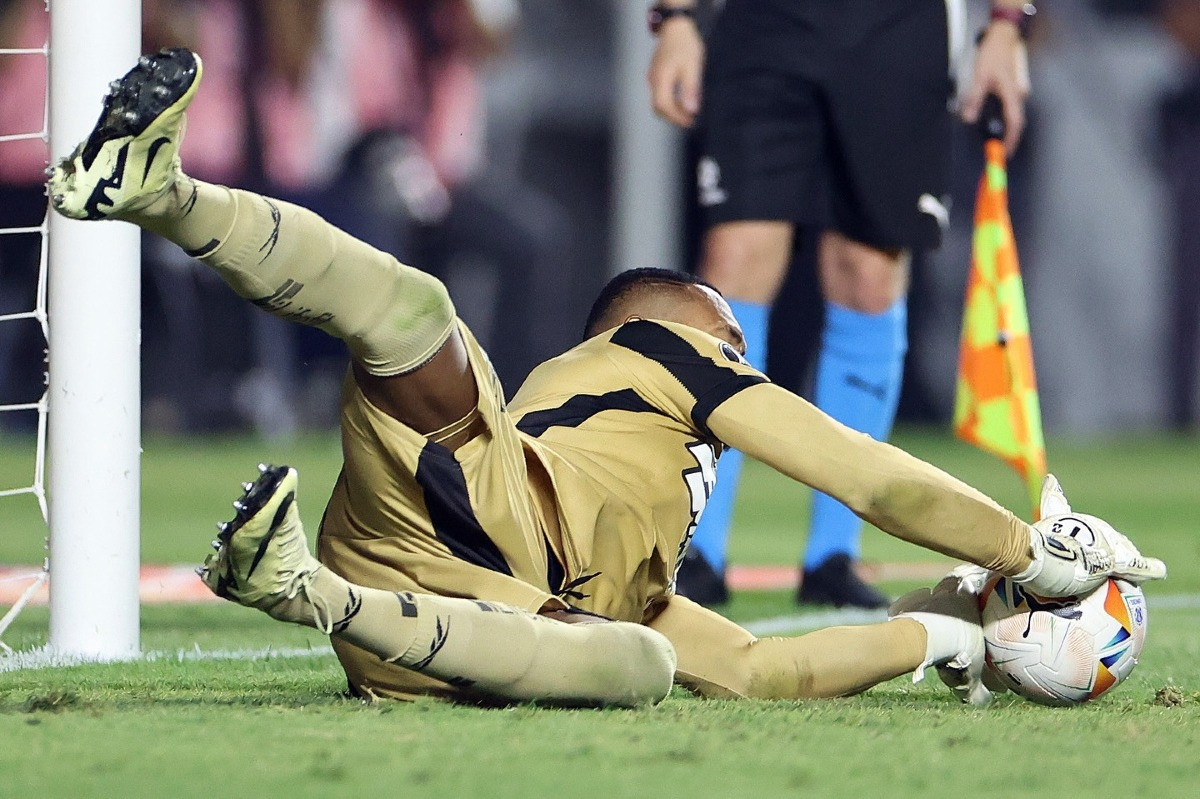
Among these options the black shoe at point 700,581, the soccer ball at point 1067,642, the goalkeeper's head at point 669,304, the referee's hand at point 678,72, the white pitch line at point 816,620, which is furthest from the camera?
the referee's hand at point 678,72

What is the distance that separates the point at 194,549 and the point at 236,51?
19.3 feet

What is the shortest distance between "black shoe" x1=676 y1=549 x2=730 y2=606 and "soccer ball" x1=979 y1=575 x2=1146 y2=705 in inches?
54.5

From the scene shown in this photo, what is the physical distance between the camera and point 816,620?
3.83 m

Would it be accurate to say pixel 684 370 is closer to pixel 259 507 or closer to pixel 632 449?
pixel 632 449

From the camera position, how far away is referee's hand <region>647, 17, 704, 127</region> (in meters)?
4.39

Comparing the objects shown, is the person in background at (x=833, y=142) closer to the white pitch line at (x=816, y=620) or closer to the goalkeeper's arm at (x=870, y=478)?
the white pitch line at (x=816, y=620)

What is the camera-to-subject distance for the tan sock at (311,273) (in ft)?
7.36

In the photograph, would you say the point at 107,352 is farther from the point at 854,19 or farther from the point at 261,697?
the point at 854,19

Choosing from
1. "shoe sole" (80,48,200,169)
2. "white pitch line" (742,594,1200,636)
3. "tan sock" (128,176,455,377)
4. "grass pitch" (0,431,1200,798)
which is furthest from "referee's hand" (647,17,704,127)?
"shoe sole" (80,48,200,169)

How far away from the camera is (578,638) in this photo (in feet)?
7.75

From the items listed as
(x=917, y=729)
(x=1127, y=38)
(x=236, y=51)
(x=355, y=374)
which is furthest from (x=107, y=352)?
(x=1127, y=38)

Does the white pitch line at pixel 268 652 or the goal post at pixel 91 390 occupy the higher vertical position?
the goal post at pixel 91 390

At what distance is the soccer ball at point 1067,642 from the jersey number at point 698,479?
0.46 metres

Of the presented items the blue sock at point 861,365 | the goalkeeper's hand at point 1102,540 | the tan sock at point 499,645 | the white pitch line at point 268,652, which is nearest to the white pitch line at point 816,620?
the white pitch line at point 268,652
